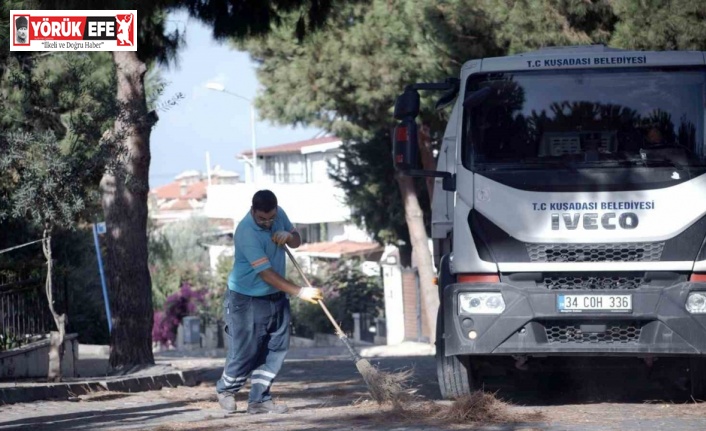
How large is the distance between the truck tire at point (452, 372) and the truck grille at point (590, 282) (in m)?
1.09

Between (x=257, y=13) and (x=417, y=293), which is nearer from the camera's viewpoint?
(x=257, y=13)

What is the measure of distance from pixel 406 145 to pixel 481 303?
139cm

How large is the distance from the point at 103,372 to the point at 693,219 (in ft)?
27.3

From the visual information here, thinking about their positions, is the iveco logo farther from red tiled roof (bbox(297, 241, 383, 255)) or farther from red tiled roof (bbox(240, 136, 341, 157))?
red tiled roof (bbox(240, 136, 341, 157))

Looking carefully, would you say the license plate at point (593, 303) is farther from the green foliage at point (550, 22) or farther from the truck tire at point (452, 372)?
the green foliage at point (550, 22)

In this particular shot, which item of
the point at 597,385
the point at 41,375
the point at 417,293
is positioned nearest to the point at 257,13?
the point at 41,375

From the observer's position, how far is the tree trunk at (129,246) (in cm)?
1290

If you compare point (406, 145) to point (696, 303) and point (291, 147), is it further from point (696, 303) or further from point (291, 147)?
point (291, 147)

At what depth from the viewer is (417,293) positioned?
32.3m

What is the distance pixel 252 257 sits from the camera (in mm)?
8633

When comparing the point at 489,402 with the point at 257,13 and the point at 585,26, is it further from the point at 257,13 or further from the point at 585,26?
the point at 585,26

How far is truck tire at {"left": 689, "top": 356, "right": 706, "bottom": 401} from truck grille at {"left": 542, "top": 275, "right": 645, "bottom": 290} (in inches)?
45.9

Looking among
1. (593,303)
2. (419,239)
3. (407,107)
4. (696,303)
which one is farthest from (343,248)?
(696,303)

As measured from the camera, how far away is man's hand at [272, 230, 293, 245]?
Result: 8750mm
